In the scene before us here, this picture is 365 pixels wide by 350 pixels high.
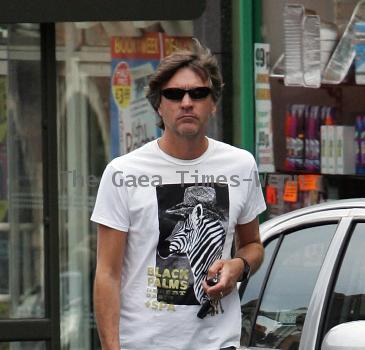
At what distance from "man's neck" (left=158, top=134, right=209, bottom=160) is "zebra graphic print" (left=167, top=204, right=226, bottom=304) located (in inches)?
7.3

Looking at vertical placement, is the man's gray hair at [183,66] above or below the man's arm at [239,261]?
above

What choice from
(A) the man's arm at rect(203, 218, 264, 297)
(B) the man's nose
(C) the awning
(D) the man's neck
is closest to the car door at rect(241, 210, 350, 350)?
(A) the man's arm at rect(203, 218, 264, 297)

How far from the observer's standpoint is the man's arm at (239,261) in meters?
4.71

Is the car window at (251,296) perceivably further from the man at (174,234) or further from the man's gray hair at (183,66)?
the man's gray hair at (183,66)

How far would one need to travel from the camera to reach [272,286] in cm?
560

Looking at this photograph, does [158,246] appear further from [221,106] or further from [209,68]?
[221,106]

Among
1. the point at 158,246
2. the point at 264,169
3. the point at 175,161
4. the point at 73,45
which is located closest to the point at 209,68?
the point at 175,161

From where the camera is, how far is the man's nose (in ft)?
15.9

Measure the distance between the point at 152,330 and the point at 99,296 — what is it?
22 centimetres

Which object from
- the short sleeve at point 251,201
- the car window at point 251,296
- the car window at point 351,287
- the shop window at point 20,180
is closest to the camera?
the short sleeve at point 251,201

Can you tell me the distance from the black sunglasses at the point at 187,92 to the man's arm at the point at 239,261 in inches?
19.1

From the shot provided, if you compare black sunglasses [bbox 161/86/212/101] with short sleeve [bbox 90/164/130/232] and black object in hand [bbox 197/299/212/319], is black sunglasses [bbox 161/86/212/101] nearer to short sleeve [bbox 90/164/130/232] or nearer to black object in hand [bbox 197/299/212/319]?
short sleeve [bbox 90/164/130/232]

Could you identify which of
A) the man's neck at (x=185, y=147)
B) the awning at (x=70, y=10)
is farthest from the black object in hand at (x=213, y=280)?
the awning at (x=70, y=10)

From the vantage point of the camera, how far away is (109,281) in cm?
477
